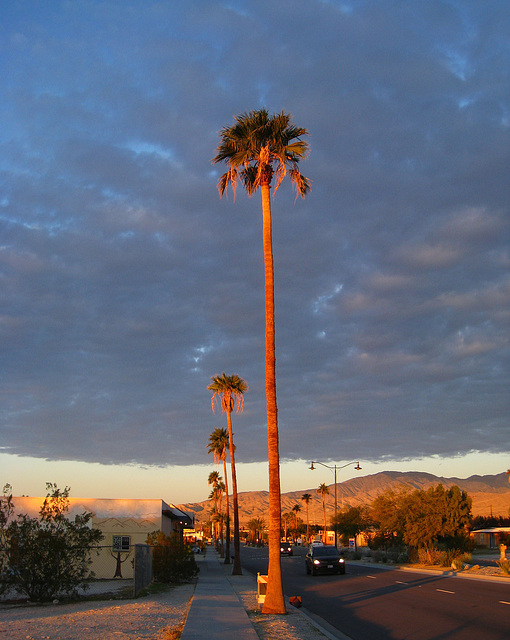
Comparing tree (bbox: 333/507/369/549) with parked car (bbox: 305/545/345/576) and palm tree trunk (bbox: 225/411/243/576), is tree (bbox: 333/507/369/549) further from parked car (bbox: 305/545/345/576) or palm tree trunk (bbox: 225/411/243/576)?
parked car (bbox: 305/545/345/576)

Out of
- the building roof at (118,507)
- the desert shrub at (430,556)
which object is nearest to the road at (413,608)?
the building roof at (118,507)

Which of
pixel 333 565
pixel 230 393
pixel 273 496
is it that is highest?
pixel 230 393

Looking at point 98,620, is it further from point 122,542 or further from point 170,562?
point 122,542

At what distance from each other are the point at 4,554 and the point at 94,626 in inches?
232

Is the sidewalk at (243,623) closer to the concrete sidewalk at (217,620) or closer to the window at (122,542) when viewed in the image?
the concrete sidewalk at (217,620)

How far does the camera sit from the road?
46.1ft

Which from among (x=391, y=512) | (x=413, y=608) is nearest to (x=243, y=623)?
(x=413, y=608)

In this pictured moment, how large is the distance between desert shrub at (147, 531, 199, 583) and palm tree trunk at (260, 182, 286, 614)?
12.5 meters

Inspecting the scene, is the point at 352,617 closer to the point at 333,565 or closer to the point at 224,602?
the point at 224,602

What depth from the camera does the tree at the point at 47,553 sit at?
62.1ft

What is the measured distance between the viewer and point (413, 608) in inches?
725

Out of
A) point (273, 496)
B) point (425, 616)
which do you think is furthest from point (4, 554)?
point (425, 616)

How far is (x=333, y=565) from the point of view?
35625 millimetres

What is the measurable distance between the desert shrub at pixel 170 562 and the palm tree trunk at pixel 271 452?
41.1 feet
